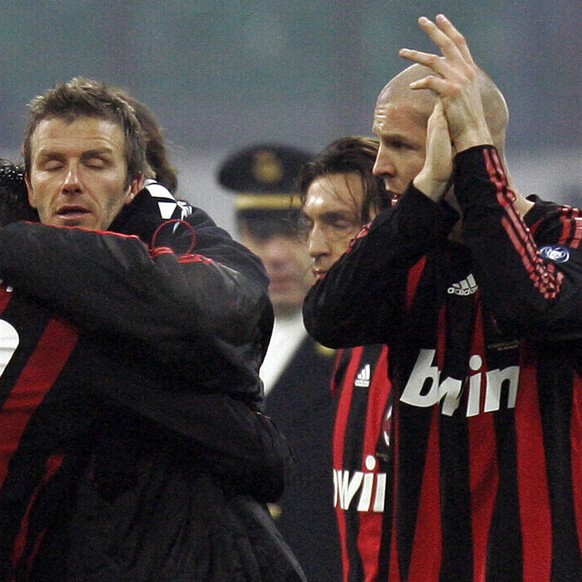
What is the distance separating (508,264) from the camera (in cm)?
226

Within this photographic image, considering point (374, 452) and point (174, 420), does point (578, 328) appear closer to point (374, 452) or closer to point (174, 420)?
point (174, 420)

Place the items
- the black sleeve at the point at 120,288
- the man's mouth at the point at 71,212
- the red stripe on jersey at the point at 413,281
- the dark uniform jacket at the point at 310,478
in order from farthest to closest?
the dark uniform jacket at the point at 310,478
the red stripe on jersey at the point at 413,281
the man's mouth at the point at 71,212
the black sleeve at the point at 120,288

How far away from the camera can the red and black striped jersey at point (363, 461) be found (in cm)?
305

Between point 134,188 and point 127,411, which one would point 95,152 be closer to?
point 134,188

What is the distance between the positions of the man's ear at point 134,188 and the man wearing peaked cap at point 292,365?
54.2 inches

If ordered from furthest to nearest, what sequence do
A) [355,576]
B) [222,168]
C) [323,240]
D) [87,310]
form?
[222,168], [323,240], [355,576], [87,310]

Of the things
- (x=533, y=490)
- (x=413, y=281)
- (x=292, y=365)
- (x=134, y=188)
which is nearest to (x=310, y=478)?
(x=292, y=365)

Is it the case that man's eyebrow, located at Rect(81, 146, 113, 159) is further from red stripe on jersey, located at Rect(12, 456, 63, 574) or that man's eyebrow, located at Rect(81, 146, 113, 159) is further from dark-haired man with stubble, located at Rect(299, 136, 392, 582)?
dark-haired man with stubble, located at Rect(299, 136, 392, 582)

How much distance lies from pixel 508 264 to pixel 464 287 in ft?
0.76

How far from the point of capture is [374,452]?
10.2 ft

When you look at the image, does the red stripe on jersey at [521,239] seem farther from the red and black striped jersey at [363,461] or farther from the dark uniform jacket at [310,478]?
the dark uniform jacket at [310,478]

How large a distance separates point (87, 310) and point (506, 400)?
74 cm

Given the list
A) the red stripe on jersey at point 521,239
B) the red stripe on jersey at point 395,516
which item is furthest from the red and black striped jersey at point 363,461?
the red stripe on jersey at point 521,239

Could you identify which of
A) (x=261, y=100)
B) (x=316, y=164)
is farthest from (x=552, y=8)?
(x=316, y=164)
